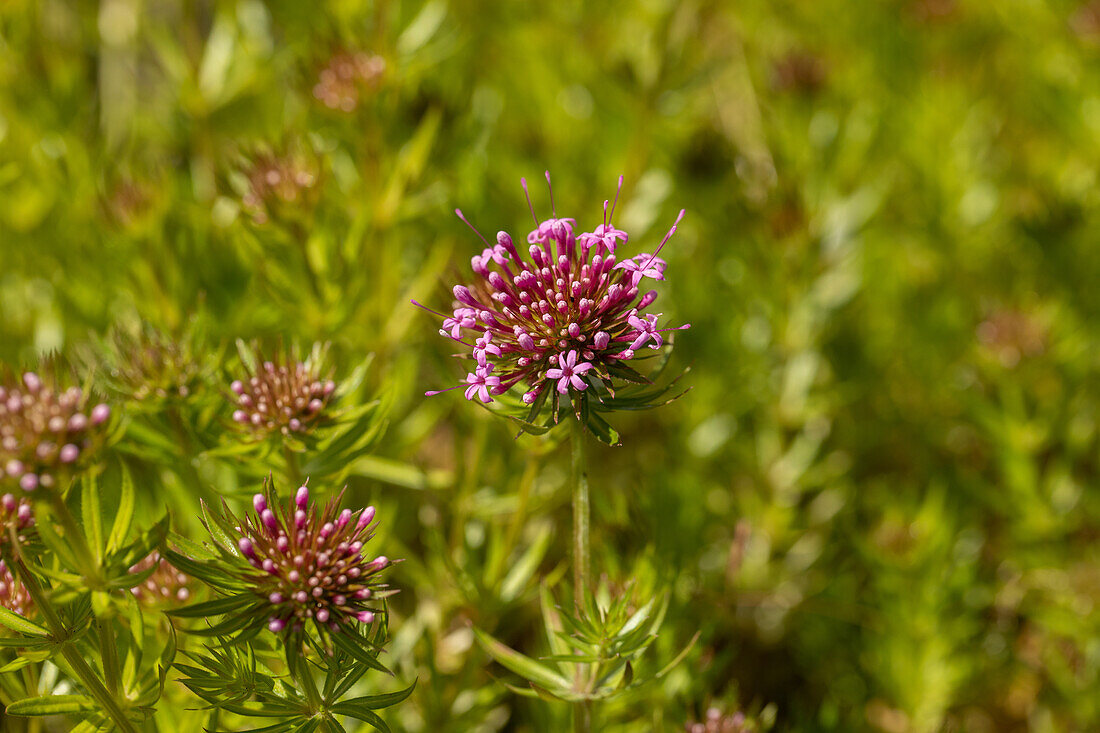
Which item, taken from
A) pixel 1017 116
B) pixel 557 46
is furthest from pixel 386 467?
pixel 1017 116

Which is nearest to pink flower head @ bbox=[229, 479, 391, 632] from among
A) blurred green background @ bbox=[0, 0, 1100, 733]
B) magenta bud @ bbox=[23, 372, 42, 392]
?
magenta bud @ bbox=[23, 372, 42, 392]

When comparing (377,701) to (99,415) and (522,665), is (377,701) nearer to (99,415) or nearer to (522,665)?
(522,665)

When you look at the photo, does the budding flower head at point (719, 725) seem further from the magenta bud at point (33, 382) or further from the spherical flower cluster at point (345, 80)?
the spherical flower cluster at point (345, 80)

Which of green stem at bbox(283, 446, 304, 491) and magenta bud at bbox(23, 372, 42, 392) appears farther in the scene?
green stem at bbox(283, 446, 304, 491)

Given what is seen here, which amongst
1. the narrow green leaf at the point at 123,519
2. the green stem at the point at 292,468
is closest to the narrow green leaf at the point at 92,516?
the narrow green leaf at the point at 123,519

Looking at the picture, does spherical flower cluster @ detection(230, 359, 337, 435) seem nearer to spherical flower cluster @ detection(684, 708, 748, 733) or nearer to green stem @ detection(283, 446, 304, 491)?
green stem @ detection(283, 446, 304, 491)
